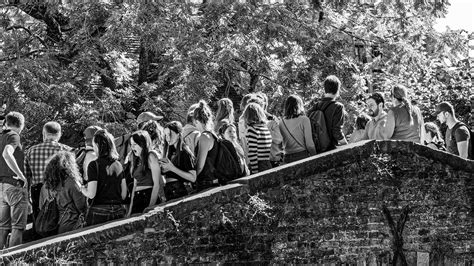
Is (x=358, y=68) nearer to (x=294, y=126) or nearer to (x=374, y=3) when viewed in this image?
(x=374, y=3)

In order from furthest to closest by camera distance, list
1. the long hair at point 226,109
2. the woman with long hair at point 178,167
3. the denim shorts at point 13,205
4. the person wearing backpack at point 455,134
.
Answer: the person wearing backpack at point 455,134
the long hair at point 226,109
the denim shorts at point 13,205
the woman with long hair at point 178,167

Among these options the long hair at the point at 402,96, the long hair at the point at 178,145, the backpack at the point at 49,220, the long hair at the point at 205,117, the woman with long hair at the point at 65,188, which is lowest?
the backpack at the point at 49,220

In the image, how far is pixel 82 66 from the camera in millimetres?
20500

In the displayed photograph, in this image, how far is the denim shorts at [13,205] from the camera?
43.4ft

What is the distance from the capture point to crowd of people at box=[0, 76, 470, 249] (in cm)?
1216

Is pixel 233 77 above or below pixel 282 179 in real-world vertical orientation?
above

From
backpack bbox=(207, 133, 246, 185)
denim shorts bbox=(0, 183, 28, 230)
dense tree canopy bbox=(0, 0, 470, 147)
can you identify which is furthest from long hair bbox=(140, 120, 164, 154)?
dense tree canopy bbox=(0, 0, 470, 147)

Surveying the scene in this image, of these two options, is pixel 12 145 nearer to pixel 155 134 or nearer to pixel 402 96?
pixel 155 134

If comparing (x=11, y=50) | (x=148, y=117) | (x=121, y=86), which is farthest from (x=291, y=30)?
(x=148, y=117)

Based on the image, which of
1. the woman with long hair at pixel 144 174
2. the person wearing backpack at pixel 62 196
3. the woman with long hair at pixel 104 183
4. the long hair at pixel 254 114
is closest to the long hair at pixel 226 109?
the long hair at pixel 254 114

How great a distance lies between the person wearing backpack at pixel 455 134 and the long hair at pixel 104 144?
5.36m

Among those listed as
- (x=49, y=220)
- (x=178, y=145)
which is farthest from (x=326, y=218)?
(x=49, y=220)

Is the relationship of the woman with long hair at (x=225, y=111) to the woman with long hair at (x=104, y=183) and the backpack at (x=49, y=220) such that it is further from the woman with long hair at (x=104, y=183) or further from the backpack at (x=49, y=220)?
the backpack at (x=49, y=220)

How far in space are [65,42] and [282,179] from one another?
33.3 feet
